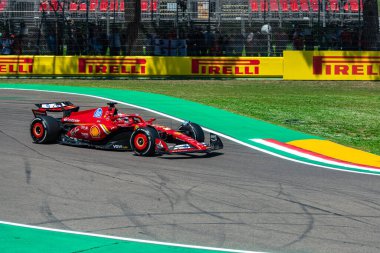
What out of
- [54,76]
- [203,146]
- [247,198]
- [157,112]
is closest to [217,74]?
[54,76]

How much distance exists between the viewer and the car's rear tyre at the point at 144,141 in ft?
38.2

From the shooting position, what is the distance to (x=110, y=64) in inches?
1059

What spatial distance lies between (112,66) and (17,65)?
355 centimetres

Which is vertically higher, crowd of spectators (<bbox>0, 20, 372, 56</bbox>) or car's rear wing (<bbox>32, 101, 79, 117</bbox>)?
crowd of spectators (<bbox>0, 20, 372, 56</bbox>)

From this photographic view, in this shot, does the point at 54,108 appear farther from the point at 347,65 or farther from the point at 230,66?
the point at 347,65

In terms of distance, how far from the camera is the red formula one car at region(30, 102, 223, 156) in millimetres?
11719

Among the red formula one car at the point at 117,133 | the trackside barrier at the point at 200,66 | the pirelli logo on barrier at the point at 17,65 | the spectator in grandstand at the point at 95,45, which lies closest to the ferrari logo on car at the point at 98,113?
the red formula one car at the point at 117,133

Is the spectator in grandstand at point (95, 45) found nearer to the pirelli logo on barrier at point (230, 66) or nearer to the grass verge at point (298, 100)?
the grass verge at point (298, 100)

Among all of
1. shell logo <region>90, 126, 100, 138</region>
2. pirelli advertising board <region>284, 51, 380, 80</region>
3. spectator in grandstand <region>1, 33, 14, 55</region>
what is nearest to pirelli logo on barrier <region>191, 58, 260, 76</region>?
pirelli advertising board <region>284, 51, 380, 80</region>

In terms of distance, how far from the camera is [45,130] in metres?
12.7

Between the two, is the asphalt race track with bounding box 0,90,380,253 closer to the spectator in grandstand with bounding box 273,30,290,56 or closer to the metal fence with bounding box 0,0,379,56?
the metal fence with bounding box 0,0,379,56

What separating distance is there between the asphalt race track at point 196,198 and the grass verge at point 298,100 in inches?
136

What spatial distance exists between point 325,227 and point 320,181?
98.4 inches

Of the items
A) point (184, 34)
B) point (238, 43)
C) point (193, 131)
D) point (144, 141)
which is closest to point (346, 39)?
point (238, 43)
